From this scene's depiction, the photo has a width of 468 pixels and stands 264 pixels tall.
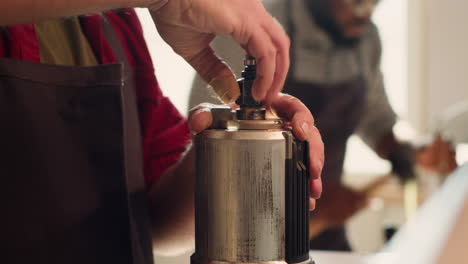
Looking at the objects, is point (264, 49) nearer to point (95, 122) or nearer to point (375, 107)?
point (95, 122)

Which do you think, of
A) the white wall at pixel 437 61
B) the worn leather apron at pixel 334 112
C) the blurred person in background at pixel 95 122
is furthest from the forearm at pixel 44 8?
the white wall at pixel 437 61

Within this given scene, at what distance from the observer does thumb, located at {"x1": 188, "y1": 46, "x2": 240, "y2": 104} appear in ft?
1.40

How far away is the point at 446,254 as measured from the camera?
727 mm

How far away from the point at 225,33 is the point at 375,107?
2.62 ft

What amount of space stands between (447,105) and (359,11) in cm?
81

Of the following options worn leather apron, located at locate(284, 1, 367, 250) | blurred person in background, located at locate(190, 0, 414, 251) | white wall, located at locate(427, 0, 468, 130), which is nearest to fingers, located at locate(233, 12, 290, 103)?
worn leather apron, located at locate(284, 1, 367, 250)

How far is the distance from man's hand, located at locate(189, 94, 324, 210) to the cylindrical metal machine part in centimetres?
2

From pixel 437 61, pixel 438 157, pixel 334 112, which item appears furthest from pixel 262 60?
pixel 437 61

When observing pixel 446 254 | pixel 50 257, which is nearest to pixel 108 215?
pixel 50 257

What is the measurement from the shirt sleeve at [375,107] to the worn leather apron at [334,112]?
2 cm

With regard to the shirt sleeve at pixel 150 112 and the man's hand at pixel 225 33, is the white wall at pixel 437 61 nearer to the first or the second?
the shirt sleeve at pixel 150 112

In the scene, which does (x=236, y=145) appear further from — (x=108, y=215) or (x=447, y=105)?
(x=447, y=105)

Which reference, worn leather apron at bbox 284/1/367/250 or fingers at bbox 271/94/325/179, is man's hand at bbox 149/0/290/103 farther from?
worn leather apron at bbox 284/1/367/250

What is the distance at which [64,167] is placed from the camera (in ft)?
1.59
